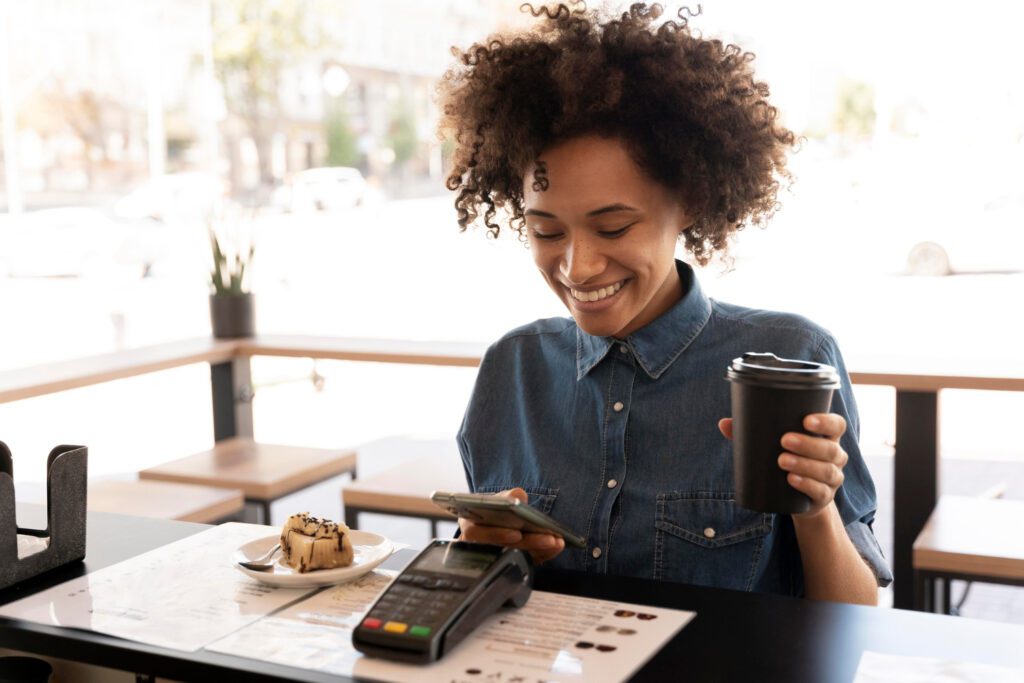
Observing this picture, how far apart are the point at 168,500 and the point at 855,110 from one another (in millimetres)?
7948

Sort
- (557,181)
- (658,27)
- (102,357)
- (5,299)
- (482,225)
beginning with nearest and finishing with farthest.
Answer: (557,181), (658,27), (482,225), (102,357), (5,299)

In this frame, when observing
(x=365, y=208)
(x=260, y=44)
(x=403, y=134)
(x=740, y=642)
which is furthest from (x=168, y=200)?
(x=740, y=642)

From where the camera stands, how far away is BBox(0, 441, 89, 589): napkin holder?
4.15ft

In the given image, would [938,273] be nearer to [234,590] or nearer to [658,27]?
[658,27]

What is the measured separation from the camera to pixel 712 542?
144cm

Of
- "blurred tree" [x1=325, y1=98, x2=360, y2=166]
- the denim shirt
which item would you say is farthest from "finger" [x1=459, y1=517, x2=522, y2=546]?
"blurred tree" [x1=325, y1=98, x2=360, y2=166]

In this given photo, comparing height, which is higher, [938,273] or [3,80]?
[3,80]

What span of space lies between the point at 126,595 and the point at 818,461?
76 cm

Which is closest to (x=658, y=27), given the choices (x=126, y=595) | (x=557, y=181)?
(x=557, y=181)

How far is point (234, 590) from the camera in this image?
4.07 feet

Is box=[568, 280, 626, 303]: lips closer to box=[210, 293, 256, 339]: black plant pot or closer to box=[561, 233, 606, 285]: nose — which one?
box=[561, 233, 606, 285]: nose

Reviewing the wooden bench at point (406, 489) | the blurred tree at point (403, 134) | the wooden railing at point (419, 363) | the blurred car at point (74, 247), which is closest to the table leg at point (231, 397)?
the wooden railing at point (419, 363)

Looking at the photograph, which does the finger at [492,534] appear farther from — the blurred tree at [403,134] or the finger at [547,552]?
the blurred tree at [403,134]

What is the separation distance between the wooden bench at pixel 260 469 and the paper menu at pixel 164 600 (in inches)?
72.2
